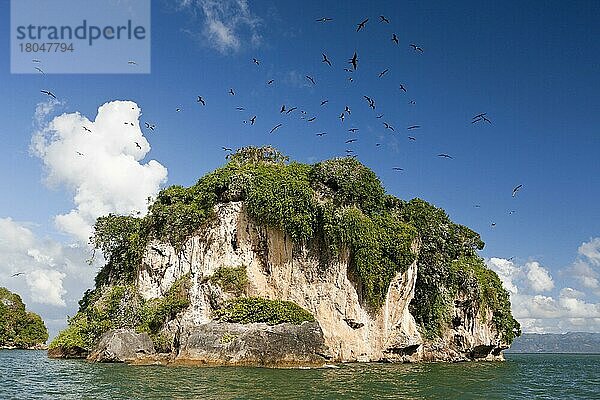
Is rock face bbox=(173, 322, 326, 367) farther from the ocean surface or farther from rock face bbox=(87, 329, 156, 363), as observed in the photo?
rock face bbox=(87, 329, 156, 363)

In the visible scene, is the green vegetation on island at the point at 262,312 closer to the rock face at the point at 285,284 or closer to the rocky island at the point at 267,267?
the rocky island at the point at 267,267

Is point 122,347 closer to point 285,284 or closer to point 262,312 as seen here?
point 262,312

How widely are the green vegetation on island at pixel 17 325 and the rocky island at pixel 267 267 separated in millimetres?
31434

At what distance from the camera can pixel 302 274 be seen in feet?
132

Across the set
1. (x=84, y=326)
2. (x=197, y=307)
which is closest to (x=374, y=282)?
(x=197, y=307)

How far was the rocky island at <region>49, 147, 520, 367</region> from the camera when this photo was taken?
36.9 meters

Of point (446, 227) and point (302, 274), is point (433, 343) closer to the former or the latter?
point (446, 227)

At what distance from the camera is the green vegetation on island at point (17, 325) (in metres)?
68.4

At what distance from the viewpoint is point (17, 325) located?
69.6 m

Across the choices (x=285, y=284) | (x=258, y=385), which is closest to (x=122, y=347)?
(x=285, y=284)

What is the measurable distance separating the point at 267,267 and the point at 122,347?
11.3 metres

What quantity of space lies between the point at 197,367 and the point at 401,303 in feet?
59.4

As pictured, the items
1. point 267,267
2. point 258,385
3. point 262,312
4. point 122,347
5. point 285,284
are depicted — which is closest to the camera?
point 258,385

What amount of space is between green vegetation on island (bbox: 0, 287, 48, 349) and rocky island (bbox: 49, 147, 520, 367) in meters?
31.4
